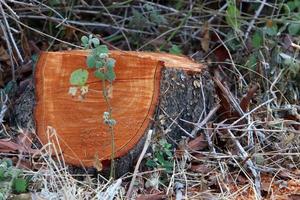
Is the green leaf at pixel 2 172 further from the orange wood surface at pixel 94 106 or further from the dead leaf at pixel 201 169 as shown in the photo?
the dead leaf at pixel 201 169

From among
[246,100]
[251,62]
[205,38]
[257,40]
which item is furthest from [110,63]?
[205,38]

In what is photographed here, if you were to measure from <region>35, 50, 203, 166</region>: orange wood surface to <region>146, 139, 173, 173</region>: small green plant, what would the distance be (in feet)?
0.36

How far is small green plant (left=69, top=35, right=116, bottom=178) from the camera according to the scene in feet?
8.91

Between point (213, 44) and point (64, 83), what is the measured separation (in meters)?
1.46

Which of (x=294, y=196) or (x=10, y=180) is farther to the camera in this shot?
(x=294, y=196)

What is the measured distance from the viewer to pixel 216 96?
3.36 m

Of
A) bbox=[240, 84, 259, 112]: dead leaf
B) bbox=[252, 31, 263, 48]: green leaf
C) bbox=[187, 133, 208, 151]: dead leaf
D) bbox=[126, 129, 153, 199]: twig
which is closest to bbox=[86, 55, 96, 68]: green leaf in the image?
bbox=[126, 129, 153, 199]: twig

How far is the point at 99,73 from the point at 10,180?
1.76 feet

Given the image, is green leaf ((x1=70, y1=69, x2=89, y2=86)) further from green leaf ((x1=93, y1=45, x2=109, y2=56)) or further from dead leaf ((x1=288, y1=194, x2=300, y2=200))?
dead leaf ((x1=288, y1=194, x2=300, y2=200))

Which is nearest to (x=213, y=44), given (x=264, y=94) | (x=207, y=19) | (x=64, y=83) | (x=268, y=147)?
(x=207, y=19)

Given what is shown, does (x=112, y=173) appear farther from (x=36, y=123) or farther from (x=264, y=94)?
(x=264, y=94)

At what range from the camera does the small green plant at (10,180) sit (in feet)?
8.66

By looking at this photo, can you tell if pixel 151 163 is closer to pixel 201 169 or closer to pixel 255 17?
pixel 201 169

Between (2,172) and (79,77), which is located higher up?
(79,77)
